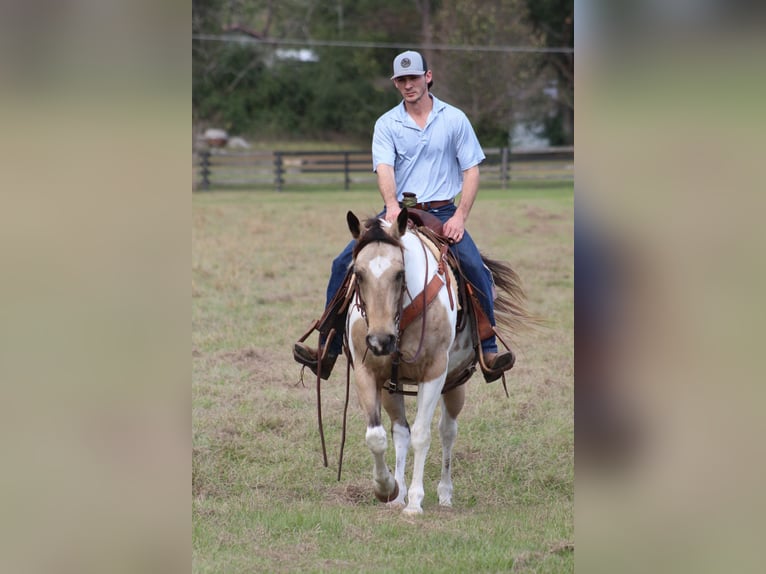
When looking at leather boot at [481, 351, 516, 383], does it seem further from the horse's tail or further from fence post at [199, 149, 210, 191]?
fence post at [199, 149, 210, 191]

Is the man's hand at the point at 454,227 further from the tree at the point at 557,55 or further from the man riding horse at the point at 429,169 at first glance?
the tree at the point at 557,55

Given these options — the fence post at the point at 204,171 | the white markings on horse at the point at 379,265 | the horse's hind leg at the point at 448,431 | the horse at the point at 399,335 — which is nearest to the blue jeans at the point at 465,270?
the horse at the point at 399,335

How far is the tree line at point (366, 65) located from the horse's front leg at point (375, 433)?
34514mm

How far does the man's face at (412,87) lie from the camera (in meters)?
6.69

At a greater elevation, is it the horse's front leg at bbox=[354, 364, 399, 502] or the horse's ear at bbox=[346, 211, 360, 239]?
the horse's ear at bbox=[346, 211, 360, 239]

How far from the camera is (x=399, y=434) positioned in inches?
267

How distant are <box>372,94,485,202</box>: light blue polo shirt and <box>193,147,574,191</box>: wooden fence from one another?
28.0m

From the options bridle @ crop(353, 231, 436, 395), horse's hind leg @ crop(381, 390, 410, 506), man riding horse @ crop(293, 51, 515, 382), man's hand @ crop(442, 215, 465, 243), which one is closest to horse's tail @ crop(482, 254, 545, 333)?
man riding horse @ crop(293, 51, 515, 382)

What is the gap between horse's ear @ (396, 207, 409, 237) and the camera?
6.05 meters
